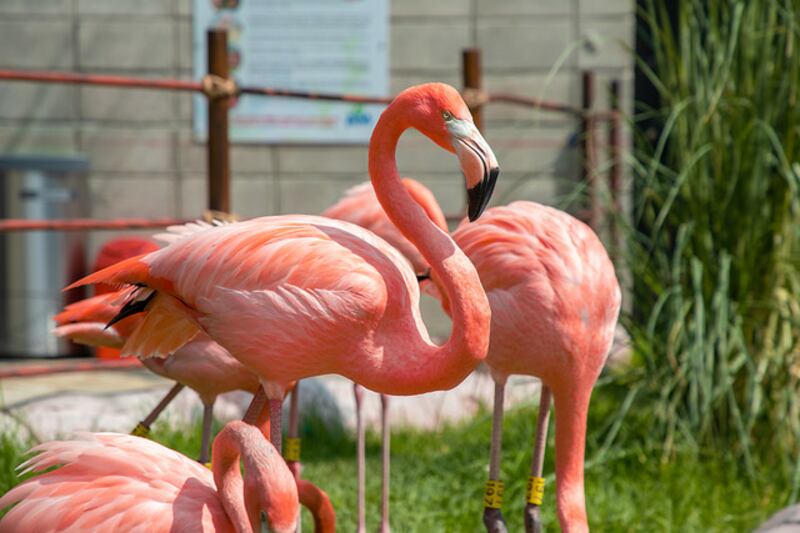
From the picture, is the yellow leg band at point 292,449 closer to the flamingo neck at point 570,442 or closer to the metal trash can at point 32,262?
the flamingo neck at point 570,442

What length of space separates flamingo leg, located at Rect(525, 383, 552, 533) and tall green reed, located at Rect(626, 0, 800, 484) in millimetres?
974

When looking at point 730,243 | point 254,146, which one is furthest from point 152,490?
point 254,146

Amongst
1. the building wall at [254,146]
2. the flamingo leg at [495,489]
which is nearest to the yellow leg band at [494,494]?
the flamingo leg at [495,489]

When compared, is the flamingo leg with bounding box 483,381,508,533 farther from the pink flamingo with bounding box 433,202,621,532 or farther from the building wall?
the building wall

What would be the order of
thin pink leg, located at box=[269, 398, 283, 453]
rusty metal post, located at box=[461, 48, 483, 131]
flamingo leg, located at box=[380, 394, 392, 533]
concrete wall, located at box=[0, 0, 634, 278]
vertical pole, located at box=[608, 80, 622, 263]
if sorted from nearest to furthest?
thin pink leg, located at box=[269, 398, 283, 453] < flamingo leg, located at box=[380, 394, 392, 533] < vertical pole, located at box=[608, 80, 622, 263] < rusty metal post, located at box=[461, 48, 483, 131] < concrete wall, located at box=[0, 0, 634, 278]

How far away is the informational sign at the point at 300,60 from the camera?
6.73 meters

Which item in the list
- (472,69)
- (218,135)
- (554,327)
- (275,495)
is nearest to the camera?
(275,495)

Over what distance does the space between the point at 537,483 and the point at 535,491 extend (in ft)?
0.07

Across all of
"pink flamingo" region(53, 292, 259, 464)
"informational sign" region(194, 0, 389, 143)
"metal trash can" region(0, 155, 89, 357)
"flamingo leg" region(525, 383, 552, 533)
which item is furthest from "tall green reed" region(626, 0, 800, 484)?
"metal trash can" region(0, 155, 89, 357)

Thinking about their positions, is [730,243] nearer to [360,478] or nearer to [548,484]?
[548,484]

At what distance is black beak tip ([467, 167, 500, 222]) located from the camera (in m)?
2.21

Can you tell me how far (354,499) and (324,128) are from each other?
3453 millimetres

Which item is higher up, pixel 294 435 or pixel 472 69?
pixel 472 69

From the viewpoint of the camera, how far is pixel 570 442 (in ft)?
9.19
